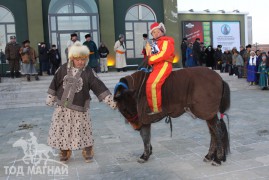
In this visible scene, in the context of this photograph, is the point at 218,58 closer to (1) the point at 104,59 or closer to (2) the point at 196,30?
(2) the point at 196,30

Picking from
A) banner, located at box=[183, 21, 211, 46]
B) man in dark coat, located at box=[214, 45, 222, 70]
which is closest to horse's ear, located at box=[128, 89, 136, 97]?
man in dark coat, located at box=[214, 45, 222, 70]

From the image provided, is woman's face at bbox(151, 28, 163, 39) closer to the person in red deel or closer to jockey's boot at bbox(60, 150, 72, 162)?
the person in red deel

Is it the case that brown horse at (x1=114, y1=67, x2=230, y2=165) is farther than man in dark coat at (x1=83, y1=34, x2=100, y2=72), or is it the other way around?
man in dark coat at (x1=83, y1=34, x2=100, y2=72)

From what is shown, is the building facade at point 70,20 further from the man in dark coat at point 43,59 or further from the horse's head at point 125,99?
the horse's head at point 125,99

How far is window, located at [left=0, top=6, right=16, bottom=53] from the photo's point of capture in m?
17.4

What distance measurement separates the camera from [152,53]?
4.46 metres

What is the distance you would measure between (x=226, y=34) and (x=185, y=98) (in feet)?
72.5

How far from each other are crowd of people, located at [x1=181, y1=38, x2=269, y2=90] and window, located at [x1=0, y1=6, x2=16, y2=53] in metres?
8.84

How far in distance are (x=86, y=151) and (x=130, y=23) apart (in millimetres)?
15011

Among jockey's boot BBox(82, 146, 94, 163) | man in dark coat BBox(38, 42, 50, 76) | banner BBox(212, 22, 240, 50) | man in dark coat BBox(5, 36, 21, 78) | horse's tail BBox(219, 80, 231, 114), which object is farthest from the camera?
banner BBox(212, 22, 240, 50)

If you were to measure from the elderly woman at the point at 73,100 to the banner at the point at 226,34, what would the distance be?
21.4 meters

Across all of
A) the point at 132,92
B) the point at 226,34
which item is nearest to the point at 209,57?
the point at 226,34

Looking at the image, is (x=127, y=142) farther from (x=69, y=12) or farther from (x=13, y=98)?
(x=69, y=12)

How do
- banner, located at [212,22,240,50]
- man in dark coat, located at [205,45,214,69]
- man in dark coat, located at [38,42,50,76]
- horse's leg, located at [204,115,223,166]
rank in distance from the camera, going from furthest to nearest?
banner, located at [212,22,240,50]
man in dark coat, located at [205,45,214,69]
man in dark coat, located at [38,42,50,76]
horse's leg, located at [204,115,223,166]
